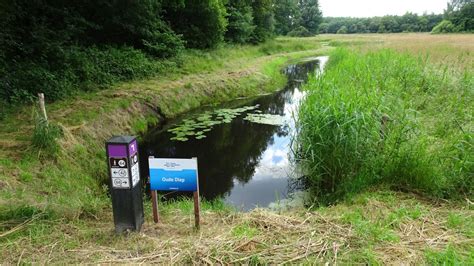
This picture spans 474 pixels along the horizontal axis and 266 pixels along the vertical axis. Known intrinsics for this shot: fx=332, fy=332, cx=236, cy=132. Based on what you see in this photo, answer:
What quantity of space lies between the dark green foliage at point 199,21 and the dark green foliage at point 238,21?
405 cm

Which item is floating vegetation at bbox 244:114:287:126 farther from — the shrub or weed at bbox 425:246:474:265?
the shrub

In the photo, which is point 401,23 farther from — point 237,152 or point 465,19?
point 237,152

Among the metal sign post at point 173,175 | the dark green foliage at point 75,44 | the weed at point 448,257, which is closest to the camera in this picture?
the weed at point 448,257

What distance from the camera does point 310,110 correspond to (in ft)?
19.7

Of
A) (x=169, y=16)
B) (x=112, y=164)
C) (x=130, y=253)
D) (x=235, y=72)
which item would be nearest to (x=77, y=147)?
(x=112, y=164)

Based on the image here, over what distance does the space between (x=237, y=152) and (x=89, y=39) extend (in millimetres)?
7771

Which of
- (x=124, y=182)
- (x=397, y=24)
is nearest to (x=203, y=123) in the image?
(x=124, y=182)

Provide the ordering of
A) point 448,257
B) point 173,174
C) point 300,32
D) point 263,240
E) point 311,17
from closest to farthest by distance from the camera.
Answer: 1. point 448,257
2. point 263,240
3. point 173,174
4. point 300,32
5. point 311,17

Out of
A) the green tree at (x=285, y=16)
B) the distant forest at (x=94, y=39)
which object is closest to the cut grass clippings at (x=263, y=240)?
the distant forest at (x=94, y=39)

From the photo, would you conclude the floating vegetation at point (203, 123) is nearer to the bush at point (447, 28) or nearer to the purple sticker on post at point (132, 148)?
the purple sticker on post at point (132, 148)

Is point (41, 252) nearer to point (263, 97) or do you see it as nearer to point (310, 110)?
point (310, 110)

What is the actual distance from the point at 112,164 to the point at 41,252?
35.6 inches

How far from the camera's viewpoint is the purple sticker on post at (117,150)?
2916mm

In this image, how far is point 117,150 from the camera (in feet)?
9.62
